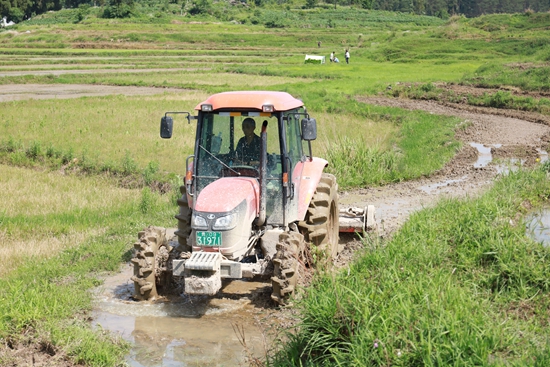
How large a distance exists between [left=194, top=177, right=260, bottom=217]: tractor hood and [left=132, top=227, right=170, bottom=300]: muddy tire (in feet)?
2.39

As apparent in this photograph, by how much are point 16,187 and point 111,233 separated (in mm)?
4412

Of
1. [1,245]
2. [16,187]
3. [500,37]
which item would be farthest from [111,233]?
[500,37]

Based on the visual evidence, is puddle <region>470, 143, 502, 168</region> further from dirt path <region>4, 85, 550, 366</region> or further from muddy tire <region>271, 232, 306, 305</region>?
muddy tire <region>271, 232, 306, 305</region>

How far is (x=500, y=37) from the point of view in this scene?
56.2 meters

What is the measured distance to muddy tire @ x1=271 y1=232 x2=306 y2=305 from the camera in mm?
7398

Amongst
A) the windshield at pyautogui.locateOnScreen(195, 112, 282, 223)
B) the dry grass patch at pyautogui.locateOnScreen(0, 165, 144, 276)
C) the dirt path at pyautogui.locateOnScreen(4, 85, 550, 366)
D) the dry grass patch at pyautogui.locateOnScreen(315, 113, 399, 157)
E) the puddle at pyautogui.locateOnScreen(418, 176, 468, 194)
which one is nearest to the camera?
the dirt path at pyautogui.locateOnScreen(4, 85, 550, 366)

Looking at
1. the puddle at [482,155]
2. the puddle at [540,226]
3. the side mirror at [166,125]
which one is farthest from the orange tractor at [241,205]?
the puddle at [482,155]

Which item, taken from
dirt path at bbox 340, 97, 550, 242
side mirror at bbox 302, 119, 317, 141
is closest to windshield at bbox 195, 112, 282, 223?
side mirror at bbox 302, 119, 317, 141

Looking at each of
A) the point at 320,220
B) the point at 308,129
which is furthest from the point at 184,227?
the point at 308,129

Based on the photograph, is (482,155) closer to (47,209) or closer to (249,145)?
(47,209)

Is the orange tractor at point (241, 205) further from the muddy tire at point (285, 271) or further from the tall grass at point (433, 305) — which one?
the tall grass at point (433, 305)

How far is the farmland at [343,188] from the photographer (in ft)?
18.4

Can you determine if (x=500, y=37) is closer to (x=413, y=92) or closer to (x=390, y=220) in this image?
(x=413, y=92)

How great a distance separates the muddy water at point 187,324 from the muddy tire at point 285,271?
13.6 inches
